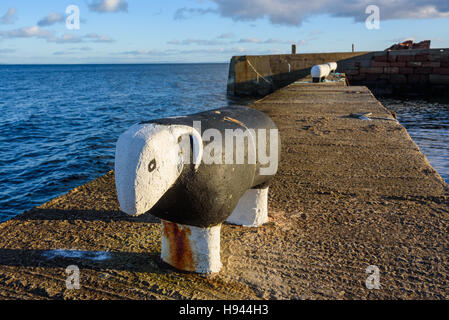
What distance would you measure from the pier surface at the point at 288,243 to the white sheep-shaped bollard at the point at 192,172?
0.31 m

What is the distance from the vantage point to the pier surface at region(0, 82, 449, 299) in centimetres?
265

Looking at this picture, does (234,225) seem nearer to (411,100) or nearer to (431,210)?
(431,210)

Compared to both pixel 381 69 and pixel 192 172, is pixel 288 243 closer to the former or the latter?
pixel 192 172

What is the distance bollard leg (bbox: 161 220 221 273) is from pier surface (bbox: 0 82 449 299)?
8cm

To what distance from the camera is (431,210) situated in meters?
3.84

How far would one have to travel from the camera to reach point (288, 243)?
3270 mm

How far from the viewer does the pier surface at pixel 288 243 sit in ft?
8.71

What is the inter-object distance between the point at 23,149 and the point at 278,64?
16799 mm

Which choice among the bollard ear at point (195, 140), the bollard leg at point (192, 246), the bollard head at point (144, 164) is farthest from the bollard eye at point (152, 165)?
the bollard leg at point (192, 246)

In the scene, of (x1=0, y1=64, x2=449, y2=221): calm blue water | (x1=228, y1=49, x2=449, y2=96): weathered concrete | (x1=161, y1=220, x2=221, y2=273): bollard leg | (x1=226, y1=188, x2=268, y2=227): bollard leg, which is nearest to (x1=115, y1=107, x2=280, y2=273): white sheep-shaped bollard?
(x1=161, y1=220, x2=221, y2=273): bollard leg

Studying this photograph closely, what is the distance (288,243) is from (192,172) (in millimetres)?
1362

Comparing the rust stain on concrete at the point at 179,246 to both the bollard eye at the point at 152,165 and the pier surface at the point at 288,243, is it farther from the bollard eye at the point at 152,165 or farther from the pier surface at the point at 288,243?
the bollard eye at the point at 152,165

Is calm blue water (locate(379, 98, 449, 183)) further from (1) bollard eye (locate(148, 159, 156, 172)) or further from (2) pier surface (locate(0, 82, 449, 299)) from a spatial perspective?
(1) bollard eye (locate(148, 159, 156, 172))
